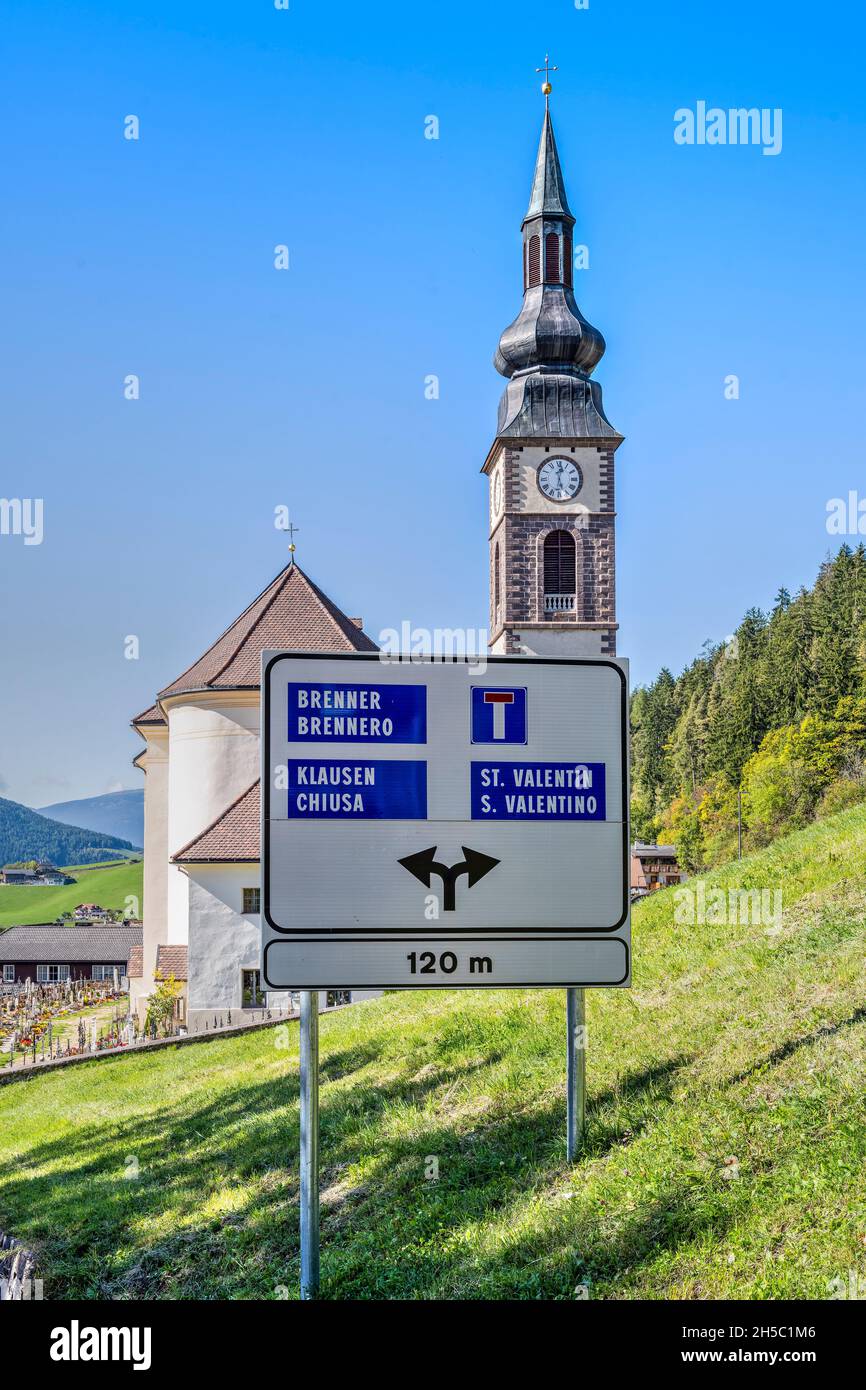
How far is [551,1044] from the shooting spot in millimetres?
10766

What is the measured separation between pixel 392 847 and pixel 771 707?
301 ft

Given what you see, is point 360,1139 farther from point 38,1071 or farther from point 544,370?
point 544,370

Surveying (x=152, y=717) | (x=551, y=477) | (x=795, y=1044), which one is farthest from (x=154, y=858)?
(x=795, y=1044)

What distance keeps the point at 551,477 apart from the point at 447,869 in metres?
40.4

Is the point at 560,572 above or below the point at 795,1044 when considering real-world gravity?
above

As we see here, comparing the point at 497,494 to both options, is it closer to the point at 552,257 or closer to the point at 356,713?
the point at 552,257

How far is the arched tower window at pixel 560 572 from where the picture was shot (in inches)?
1770

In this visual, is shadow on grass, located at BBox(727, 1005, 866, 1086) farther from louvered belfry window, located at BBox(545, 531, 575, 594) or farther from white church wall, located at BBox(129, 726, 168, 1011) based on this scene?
louvered belfry window, located at BBox(545, 531, 575, 594)

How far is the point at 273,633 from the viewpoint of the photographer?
39000mm

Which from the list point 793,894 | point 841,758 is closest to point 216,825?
point 793,894

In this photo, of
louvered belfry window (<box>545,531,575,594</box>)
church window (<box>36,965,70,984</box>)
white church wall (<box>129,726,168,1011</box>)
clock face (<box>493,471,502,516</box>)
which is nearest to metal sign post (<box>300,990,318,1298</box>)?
white church wall (<box>129,726,168,1011</box>)

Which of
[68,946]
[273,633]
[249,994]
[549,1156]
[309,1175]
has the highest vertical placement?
[273,633]

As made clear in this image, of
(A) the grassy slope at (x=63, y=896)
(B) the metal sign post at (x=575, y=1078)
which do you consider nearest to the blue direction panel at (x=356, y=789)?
(B) the metal sign post at (x=575, y=1078)
